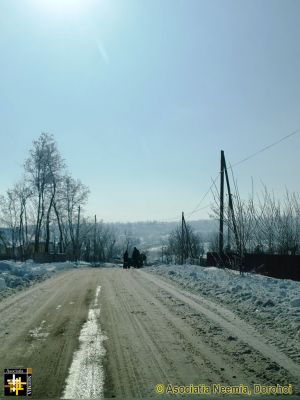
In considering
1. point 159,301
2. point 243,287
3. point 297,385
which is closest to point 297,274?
point 243,287

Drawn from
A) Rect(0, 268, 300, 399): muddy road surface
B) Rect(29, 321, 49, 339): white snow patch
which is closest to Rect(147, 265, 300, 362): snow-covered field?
Rect(0, 268, 300, 399): muddy road surface

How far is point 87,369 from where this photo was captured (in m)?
6.72

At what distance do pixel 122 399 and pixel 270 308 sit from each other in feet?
24.5

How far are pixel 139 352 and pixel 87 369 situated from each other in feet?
4.07

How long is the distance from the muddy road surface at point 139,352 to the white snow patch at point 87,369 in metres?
0.01

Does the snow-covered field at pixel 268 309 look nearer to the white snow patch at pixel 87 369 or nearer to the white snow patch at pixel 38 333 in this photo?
the white snow patch at pixel 87 369

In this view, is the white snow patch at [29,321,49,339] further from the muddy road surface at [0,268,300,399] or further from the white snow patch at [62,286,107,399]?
the white snow patch at [62,286,107,399]

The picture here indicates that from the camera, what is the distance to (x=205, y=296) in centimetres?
1605

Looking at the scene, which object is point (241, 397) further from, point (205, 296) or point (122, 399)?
point (205, 296)

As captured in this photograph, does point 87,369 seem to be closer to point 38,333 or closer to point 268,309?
point 38,333

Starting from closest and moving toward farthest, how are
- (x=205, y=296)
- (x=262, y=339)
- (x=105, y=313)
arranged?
1. (x=262, y=339)
2. (x=105, y=313)
3. (x=205, y=296)

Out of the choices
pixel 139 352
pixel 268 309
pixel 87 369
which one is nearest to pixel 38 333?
pixel 139 352

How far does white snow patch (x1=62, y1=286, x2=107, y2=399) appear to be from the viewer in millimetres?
5715

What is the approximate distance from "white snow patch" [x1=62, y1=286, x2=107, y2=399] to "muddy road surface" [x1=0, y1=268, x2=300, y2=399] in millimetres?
12
